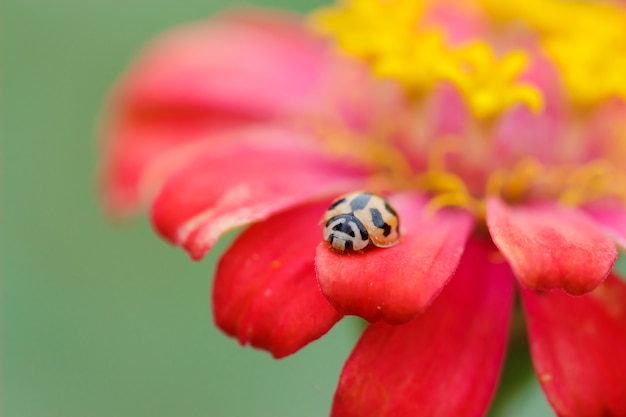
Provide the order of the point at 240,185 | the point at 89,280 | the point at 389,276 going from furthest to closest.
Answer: the point at 89,280, the point at 240,185, the point at 389,276

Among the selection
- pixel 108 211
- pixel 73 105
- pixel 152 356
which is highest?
pixel 108 211

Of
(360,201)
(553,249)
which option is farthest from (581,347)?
(360,201)

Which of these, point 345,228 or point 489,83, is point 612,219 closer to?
point 489,83

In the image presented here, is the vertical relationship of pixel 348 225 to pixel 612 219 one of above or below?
above

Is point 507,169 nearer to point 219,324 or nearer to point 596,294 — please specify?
point 596,294

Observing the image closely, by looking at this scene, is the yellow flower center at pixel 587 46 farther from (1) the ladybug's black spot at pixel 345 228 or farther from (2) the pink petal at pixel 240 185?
(1) the ladybug's black spot at pixel 345 228

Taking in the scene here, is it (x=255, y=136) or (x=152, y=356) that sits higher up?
(x=255, y=136)

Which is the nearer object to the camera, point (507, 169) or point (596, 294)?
point (596, 294)

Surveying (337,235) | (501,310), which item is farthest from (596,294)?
(337,235)
